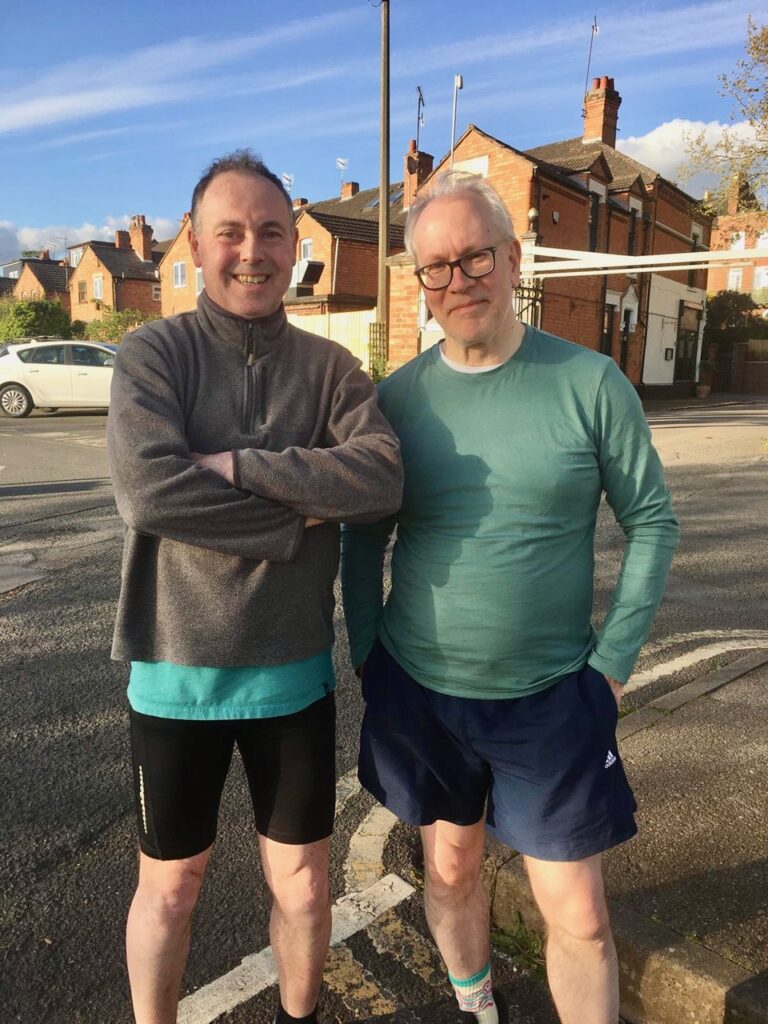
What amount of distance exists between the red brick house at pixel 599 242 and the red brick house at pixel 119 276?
1008 inches

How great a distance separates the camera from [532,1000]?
2090 mm

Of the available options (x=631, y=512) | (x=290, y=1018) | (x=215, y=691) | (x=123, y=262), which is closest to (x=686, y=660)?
(x=631, y=512)

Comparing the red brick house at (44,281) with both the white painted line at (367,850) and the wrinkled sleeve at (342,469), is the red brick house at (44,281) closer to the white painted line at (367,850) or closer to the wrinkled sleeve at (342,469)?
the white painted line at (367,850)

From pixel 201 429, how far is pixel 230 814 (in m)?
1.77

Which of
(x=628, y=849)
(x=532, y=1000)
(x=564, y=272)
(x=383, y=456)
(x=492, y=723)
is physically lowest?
Result: (x=532, y=1000)

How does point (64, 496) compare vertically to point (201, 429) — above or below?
below

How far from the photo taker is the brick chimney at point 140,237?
4819 centimetres

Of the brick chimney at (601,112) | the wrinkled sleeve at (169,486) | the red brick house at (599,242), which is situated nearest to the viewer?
the wrinkled sleeve at (169,486)

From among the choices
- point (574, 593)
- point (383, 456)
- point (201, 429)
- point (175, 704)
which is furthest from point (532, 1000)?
point (201, 429)

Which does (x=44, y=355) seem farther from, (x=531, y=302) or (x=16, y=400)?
(x=531, y=302)

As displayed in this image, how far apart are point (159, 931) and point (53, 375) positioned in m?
16.9

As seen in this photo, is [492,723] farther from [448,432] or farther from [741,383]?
[741,383]

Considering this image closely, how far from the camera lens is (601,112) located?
87.5ft

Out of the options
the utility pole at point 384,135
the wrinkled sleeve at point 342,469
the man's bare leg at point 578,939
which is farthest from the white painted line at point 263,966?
the utility pole at point 384,135
